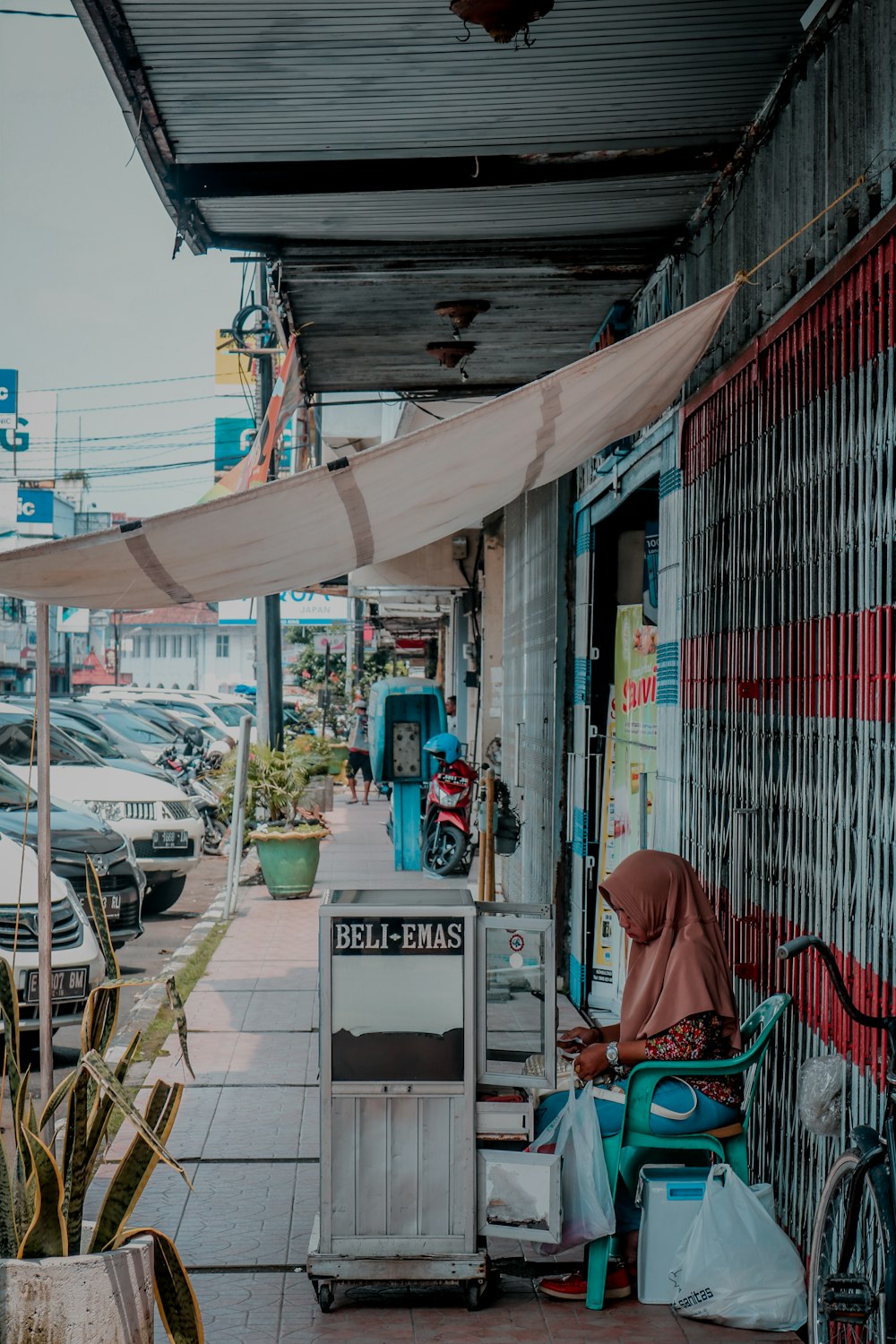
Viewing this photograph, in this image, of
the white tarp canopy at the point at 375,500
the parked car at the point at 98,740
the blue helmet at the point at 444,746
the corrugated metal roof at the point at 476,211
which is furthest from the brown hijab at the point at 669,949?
the parked car at the point at 98,740

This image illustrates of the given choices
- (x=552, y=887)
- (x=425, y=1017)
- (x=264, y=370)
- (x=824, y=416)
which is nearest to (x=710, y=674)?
(x=824, y=416)

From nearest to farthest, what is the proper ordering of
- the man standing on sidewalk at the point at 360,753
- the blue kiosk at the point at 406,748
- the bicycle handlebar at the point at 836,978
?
the bicycle handlebar at the point at 836,978
the blue kiosk at the point at 406,748
the man standing on sidewalk at the point at 360,753

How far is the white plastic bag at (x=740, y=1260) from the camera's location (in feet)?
13.2

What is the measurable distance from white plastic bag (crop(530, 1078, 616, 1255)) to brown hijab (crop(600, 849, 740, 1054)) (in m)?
0.32

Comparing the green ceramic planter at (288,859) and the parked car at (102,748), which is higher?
the parked car at (102,748)

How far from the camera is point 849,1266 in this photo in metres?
3.50

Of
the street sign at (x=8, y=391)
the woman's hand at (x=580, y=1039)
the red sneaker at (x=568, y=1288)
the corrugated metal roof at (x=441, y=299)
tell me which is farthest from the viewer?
the street sign at (x=8, y=391)

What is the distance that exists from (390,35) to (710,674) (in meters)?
2.61

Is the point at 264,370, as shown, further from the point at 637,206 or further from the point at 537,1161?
the point at 537,1161

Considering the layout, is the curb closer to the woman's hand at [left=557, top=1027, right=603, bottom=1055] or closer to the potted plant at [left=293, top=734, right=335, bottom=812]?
the potted plant at [left=293, top=734, right=335, bottom=812]

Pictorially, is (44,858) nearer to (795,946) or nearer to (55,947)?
(795,946)

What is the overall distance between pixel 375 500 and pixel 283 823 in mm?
9806

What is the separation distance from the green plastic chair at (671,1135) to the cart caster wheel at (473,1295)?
35 cm

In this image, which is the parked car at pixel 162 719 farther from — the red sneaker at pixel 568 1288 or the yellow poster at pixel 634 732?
the red sneaker at pixel 568 1288
